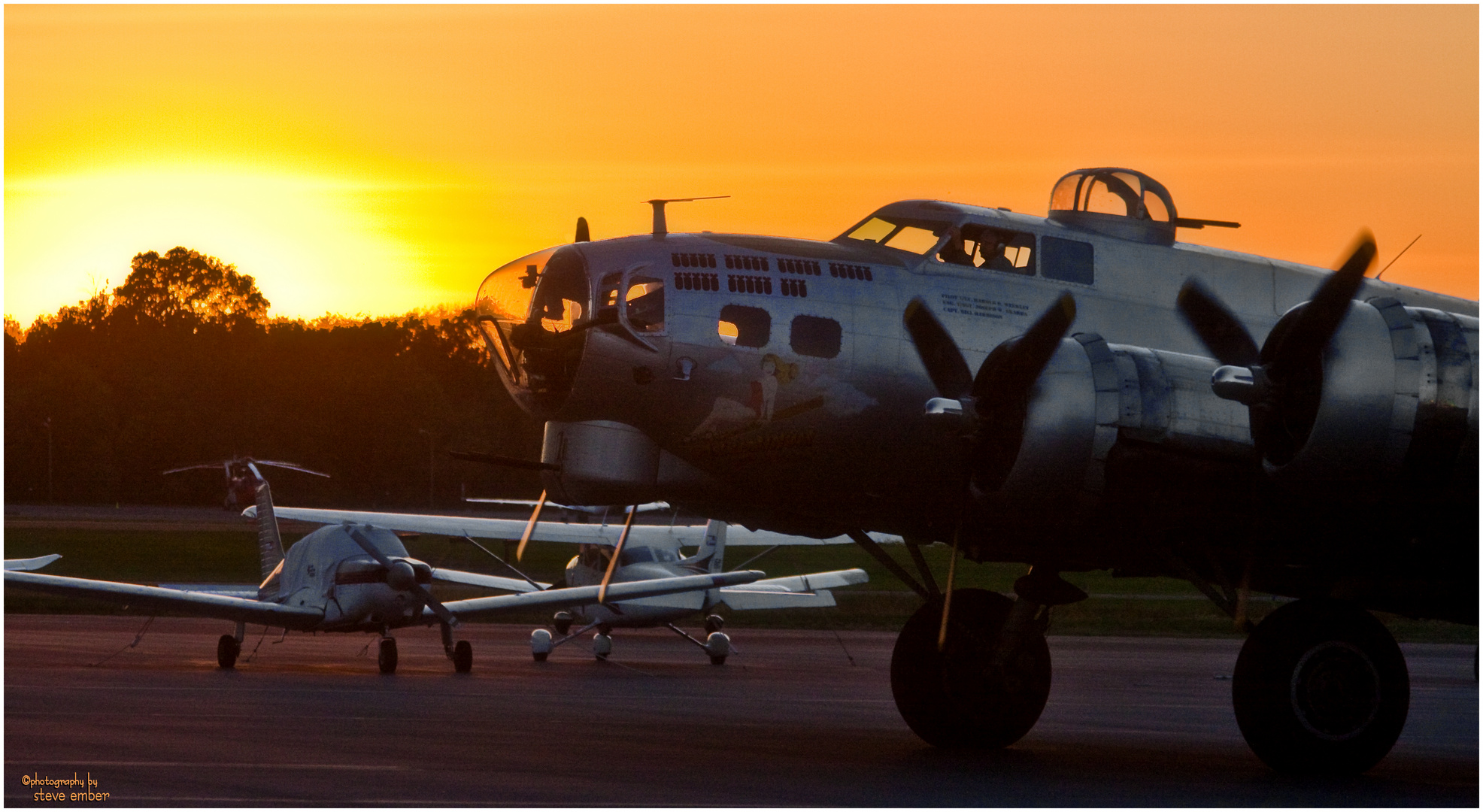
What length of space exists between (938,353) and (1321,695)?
4.38 meters

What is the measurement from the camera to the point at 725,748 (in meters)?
Result: 18.8

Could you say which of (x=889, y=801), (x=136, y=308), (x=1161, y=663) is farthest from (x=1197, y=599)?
(x=136, y=308)

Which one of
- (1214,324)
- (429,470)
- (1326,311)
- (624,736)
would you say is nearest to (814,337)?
(1214,324)

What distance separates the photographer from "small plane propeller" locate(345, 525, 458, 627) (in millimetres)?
30609

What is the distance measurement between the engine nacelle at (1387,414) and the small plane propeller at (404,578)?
18.7 meters

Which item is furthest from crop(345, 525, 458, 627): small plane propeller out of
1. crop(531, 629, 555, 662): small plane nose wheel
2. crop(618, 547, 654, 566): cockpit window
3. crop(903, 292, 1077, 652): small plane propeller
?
crop(903, 292, 1077, 652): small plane propeller

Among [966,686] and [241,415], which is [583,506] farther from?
[241,415]

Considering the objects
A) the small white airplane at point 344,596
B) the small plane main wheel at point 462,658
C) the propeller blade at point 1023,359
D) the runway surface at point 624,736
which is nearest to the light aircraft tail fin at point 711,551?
the runway surface at point 624,736

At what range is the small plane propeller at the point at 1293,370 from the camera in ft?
47.5

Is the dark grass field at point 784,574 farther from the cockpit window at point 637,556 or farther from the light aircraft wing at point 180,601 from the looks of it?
the light aircraft wing at point 180,601

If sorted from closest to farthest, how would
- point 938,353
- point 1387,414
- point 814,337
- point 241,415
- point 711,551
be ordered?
point 1387,414
point 938,353
point 814,337
point 711,551
point 241,415

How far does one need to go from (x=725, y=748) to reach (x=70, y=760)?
6.25 meters

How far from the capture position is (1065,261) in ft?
59.8

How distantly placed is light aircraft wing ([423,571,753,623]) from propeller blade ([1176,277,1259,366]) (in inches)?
440
